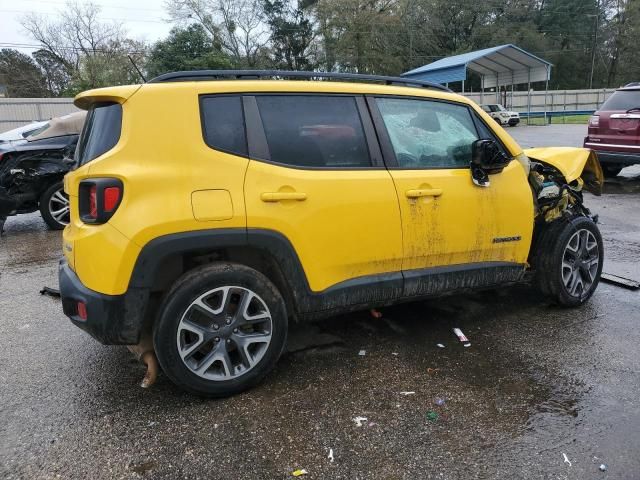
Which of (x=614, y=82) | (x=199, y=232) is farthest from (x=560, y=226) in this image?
(x=614, y=82)

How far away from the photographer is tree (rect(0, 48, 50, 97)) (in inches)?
2041

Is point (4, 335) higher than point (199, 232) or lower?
lower

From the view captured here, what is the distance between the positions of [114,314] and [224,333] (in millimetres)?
588

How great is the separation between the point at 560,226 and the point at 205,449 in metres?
3.12

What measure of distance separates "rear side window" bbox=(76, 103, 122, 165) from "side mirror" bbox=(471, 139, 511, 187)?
2.27 m

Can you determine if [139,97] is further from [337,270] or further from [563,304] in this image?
[563,304]

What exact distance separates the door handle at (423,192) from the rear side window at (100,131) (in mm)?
1748

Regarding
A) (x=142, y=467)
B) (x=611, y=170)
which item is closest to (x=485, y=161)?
(x=142, y=467)

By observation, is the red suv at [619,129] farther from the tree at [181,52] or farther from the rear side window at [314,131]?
the tree at [181,52]

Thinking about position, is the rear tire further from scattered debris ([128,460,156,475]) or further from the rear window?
scattered debris ([128,460,156,475])

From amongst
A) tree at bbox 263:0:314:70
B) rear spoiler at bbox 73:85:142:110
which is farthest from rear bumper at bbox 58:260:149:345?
tree at bbox 263:0:314:70

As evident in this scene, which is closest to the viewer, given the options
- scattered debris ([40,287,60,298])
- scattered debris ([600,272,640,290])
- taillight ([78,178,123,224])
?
taillight ([78,178,123,224])

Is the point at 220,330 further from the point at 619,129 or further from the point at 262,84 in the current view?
the point at 619,129

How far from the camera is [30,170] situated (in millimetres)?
7500
